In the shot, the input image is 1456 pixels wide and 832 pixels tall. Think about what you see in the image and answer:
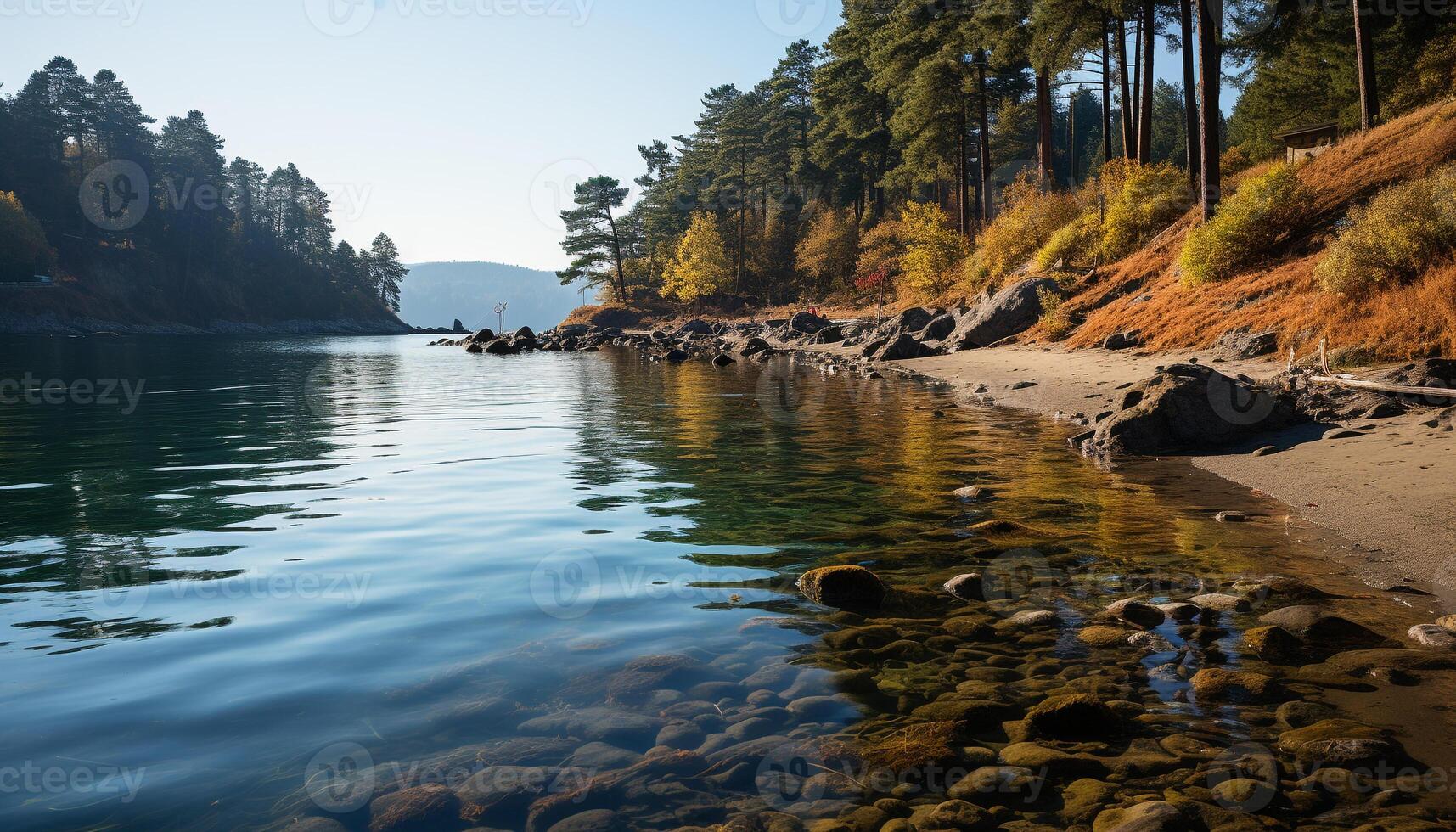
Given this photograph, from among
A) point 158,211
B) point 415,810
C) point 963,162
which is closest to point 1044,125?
point 963,162

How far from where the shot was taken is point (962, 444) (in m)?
14.3

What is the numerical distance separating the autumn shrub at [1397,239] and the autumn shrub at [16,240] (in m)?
99.4

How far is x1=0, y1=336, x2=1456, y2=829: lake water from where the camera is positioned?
4328 millimetres

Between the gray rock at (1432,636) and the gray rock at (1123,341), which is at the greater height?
the gray rock at (1123,341)

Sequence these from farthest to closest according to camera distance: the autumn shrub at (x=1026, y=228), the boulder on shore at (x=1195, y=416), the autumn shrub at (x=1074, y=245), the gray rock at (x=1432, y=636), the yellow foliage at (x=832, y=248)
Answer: the yellow foliage at (x=832, y=248) < the autumn shrub at (x=1026, y=228) < the autumn shrub at (x=1074, y=245) < the boulder on shore at (x=1195, y=416) < the gray rock at (x=1432, y=636)

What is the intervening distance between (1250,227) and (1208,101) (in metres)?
5.28

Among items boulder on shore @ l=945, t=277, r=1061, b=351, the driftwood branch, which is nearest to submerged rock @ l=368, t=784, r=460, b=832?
the driftwood branch

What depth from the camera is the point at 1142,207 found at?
31.3 meters

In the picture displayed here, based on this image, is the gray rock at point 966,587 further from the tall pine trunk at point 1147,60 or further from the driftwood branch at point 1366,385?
the tall pine trunk at point 1147,60

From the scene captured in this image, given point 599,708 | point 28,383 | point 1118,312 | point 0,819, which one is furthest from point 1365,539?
point 28,383

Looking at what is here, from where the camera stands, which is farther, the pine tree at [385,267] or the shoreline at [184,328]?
the pine tree at [385,267]

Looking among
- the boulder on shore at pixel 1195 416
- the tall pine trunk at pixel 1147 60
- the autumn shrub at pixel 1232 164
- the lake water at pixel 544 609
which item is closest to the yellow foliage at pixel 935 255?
the autumn shrub at pixel 1232 164

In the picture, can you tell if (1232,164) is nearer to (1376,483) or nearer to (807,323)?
(807,323)

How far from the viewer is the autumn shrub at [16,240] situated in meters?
80.5
